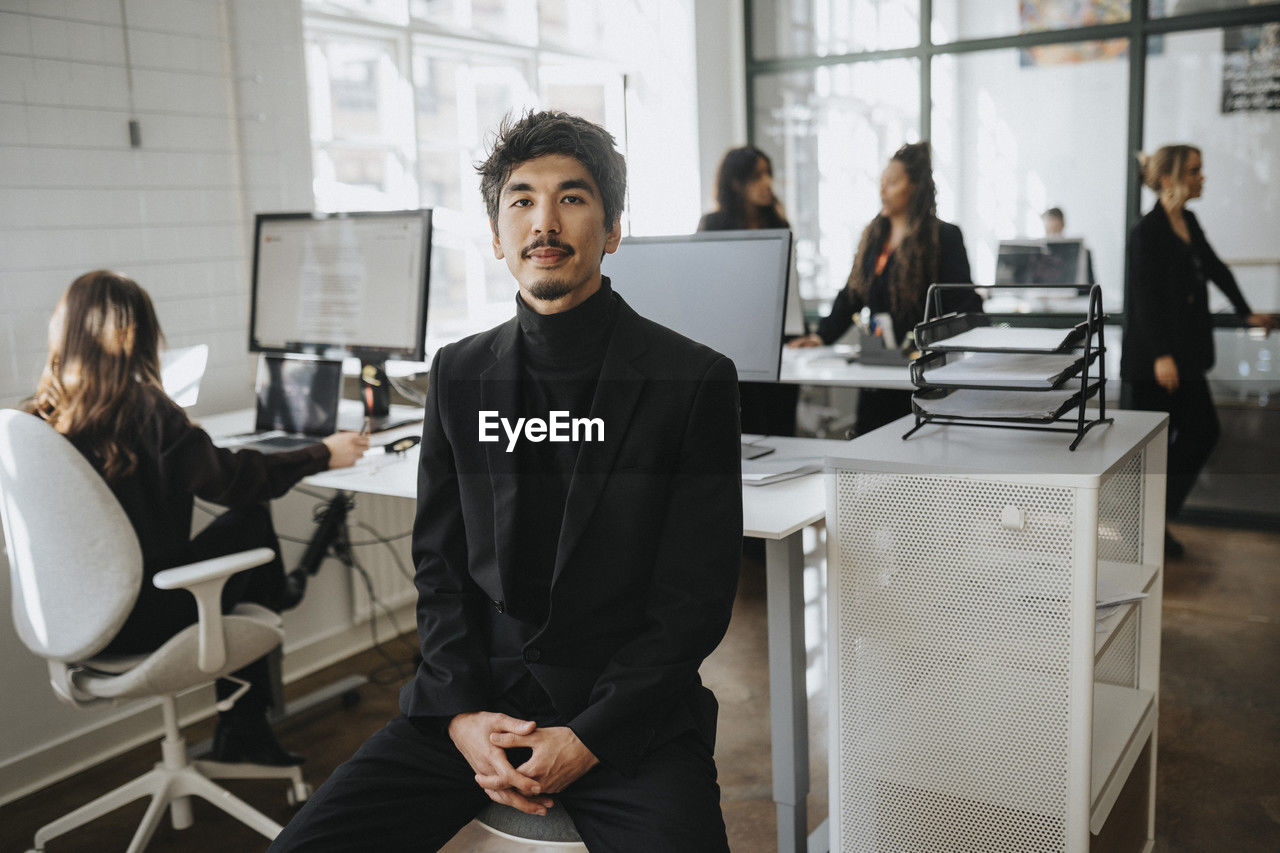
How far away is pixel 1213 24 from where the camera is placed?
430cm

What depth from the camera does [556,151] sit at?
1.54 m

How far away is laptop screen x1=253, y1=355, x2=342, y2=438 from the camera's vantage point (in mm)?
2709

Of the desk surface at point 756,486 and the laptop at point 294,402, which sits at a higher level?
the laptop at point 294,402

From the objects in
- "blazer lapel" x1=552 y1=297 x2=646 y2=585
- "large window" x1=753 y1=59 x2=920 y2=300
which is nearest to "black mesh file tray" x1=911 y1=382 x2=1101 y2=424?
"blazer lapel" x1=552 y1=297 x2=646 y2=585

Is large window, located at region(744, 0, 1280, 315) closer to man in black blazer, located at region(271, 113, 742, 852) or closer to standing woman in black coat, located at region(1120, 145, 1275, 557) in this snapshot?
standing woman in black coat, located at region(1120, 145, 1275, 557)

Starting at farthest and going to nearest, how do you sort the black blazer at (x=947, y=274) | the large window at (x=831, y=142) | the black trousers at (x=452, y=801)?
the large window at (x=831, y=142), the black blazer at (x=947, y=274), the black trousers at (x=452, y=801)

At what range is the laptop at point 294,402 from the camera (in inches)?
106

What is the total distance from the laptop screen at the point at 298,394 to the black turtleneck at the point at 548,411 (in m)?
1.25

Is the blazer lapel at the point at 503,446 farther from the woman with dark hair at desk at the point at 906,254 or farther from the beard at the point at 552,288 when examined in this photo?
the woman with dark hair at desk at the point at 906,254

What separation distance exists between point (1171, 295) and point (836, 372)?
147 cm

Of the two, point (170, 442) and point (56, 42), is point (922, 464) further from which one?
point (56, 42)

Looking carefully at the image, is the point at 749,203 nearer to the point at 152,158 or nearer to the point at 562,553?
the point at 152,158

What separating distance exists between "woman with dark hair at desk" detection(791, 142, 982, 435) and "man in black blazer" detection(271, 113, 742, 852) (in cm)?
187

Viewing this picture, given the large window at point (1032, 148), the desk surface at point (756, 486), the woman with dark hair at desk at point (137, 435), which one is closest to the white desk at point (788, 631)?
the desk surface at point (756, 486)
